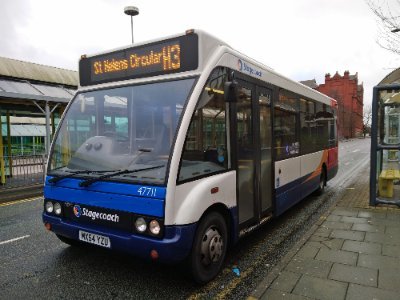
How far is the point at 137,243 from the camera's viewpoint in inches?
127

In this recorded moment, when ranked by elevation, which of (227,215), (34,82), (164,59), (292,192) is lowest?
(292,192)

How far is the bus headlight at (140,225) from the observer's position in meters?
3.21

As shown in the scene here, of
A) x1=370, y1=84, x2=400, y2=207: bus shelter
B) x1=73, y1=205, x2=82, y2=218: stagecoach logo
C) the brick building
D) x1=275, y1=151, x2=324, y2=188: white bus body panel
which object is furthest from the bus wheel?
the brick building

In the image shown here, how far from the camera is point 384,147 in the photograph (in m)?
6.84

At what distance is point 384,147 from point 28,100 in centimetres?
1172

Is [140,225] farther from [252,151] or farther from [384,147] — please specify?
[384,147]

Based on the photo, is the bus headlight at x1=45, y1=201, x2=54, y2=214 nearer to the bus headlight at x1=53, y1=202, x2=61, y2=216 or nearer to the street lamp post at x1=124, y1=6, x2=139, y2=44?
the bus headlight at x1=53, y1=202, x2=61, y2=216

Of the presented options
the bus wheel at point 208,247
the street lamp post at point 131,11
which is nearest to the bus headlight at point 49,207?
the bus wheel at point 208,247

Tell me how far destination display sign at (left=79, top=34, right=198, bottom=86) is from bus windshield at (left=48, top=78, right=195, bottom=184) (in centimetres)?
17

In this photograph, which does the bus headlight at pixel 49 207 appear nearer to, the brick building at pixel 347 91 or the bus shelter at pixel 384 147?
the bus shelter at pixel 384 147

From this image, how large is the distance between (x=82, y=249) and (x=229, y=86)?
3192 millimetres

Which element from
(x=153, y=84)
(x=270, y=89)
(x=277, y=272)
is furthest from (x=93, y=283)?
(x=270, y=89)

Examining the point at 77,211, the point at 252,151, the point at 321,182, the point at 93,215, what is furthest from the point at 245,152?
the point at 321,182

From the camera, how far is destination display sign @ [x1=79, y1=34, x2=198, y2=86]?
140 inches
